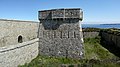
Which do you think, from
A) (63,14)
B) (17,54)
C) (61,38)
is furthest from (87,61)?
(17,54)

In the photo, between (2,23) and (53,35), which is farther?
(53,35)

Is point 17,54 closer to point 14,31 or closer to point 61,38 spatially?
point 14,31

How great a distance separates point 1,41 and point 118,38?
15.1 m

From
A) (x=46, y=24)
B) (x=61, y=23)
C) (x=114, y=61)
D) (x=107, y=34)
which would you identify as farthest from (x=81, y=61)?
(x=107, y=34)

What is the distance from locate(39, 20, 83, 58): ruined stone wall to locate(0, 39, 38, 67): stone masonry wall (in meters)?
1.64

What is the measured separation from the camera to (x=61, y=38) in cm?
1948

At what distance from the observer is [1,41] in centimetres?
1722

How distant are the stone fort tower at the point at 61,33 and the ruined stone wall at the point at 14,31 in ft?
9.66

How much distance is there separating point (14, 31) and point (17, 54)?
591cm

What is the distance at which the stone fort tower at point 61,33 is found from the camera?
61.4 feet

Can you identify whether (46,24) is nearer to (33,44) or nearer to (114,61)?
(33,44)

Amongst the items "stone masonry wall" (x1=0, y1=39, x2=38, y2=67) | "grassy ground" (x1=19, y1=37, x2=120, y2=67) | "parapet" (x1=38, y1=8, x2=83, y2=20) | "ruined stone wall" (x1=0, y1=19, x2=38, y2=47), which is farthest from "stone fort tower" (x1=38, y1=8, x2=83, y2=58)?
"ruined stone wall" (x1=0, y1=19, x2=38, y2=47)

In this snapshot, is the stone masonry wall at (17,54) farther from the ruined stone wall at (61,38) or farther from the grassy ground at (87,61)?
the ruined stone wall at (61,38)

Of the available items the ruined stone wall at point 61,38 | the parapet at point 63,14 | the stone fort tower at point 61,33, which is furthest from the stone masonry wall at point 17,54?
the parapet at point 63,14
